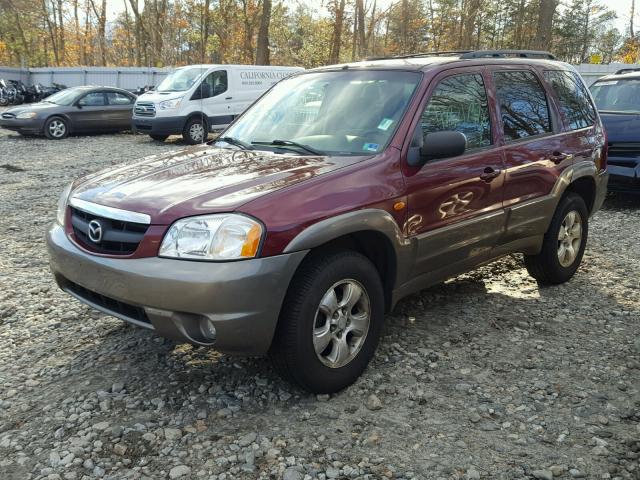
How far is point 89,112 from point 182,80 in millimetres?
3052

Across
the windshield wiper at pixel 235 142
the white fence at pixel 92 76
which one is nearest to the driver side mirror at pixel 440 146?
the windshield wiper at pixel 235 142

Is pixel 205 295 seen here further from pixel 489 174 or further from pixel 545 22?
pixel 545 22

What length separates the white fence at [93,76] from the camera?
31.1 metres

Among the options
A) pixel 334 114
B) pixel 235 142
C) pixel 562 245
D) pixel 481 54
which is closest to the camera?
pixel 334 114

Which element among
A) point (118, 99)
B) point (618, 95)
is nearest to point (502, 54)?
point (618, 95)

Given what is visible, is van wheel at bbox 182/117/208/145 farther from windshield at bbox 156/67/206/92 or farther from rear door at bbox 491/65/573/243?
rear door at bbox 491/65/573/243

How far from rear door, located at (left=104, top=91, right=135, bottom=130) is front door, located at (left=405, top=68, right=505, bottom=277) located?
15.3 metres

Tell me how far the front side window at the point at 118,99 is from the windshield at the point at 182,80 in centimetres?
207

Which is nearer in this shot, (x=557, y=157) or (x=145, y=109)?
(x=557, y=157)

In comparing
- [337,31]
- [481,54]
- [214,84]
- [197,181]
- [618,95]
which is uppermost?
[337,31]

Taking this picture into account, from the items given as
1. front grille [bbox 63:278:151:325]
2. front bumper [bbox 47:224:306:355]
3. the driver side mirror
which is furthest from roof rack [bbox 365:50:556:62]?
front grille [bbox 63:278:151:325]

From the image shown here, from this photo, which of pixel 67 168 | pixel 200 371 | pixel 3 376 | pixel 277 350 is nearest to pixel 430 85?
pixel 277 350

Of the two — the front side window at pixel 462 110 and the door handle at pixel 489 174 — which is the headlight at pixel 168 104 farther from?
the door handle at pixel 489 174

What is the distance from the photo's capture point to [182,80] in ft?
53.3
